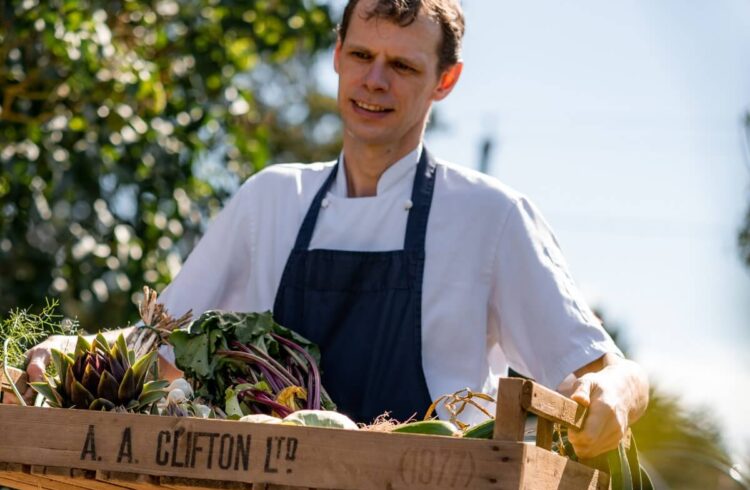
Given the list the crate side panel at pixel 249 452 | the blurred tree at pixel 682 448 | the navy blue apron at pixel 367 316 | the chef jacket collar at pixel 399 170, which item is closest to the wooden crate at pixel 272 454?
the crate side panel at pixel 249 452

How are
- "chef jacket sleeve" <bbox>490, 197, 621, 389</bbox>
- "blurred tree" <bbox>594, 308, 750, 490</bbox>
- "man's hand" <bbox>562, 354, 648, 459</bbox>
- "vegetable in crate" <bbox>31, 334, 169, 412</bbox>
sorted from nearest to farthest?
"man's hand" <bbox>562, 354, 648, 459</bbox>, "vegetable in crate" <bbox>31, 334, 169, 412</bbox>, "chef jacket sleeve" <bbox>490, 197, 621, 389</bbox>, "blurred tree" <bbox>594, 308, 750, 490</bbox>

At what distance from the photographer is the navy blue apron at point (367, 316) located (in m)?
3.09

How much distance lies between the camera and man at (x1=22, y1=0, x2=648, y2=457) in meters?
3.08

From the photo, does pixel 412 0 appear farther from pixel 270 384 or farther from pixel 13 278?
pixel 13 278

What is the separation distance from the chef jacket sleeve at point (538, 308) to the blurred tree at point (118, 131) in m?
2.98

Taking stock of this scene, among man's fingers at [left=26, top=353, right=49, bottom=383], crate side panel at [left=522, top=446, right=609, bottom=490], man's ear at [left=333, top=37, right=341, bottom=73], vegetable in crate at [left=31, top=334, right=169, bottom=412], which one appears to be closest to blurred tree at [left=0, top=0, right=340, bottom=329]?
man's ear at [left=333, top=37, right=341, bottom=73]

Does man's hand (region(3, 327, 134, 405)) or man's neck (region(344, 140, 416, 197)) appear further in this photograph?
man's neck (region(344, 140, 416, 197))

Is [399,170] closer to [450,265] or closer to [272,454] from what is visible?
[450,265]

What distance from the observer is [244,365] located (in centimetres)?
291

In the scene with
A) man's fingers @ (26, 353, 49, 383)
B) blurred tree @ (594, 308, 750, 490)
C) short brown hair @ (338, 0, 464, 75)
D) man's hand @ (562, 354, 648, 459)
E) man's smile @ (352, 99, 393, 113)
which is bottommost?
blurred tree @ (594, 308, 750, 490)

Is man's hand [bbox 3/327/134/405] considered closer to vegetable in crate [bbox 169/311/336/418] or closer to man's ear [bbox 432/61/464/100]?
vegetable in crate [bbox 169/311/336/418]

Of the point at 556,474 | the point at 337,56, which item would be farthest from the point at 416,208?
the point at 556,474

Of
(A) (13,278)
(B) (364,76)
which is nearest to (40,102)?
(A) (13,278)

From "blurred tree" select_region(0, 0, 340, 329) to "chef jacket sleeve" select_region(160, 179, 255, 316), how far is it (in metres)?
2.36
